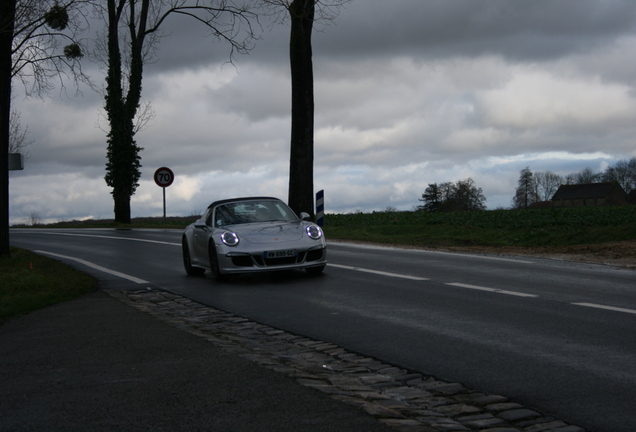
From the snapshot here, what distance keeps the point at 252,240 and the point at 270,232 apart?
1.27ft

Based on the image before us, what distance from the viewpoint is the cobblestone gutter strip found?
4.36 meters

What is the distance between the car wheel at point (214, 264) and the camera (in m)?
12.5

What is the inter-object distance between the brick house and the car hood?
395 feet

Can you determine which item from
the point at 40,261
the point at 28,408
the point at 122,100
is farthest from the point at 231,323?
the point at 122,100

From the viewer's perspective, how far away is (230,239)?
12.3m

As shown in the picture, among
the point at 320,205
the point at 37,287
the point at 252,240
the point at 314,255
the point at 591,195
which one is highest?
the point at 591,195

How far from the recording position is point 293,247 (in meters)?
12.1

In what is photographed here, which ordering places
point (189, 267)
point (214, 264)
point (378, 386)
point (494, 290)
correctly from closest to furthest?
1. point (378, 386)
2. point (494, 290)
3. point (214, 264)
4. point (189, 267)

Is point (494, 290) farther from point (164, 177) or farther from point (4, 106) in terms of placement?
point (164, 177)

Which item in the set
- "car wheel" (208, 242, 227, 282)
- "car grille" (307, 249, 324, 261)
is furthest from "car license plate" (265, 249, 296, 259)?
"car wheel" (208, 242, 227, 282)

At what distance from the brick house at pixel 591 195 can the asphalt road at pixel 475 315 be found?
394 feet

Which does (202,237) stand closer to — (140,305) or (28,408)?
(140,305)

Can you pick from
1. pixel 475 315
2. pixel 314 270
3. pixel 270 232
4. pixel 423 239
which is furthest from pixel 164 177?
pixel 475 315

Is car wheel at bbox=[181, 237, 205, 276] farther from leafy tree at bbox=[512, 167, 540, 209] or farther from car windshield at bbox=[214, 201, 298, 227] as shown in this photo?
leafy tree at bbox=[512, 167, 540, 209]
